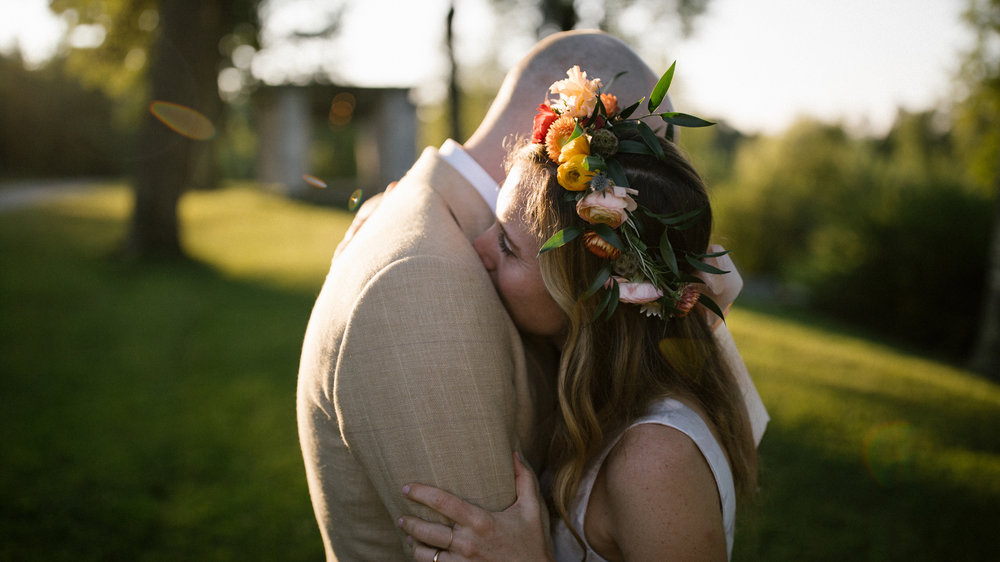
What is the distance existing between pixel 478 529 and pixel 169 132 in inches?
548

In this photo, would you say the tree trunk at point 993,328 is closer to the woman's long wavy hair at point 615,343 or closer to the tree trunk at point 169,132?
the woman's long wavy hair at point 615,343

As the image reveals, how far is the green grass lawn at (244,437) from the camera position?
4.56 m

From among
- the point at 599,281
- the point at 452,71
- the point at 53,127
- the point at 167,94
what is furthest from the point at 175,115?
the point at 53,127

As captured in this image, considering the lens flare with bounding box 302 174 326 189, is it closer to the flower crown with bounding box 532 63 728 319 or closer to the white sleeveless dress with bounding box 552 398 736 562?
the flower crown with bounding box 532 63 728 319

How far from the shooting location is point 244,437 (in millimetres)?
6031

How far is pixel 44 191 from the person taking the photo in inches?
1281

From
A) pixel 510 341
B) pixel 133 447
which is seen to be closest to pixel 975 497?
pixel 510 341

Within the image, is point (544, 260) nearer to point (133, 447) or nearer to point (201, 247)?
point (133, 447)

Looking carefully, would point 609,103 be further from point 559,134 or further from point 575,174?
point 575,174

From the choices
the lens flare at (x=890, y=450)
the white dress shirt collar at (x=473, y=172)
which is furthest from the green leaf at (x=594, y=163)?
the lens flare at (x=890, y=450)

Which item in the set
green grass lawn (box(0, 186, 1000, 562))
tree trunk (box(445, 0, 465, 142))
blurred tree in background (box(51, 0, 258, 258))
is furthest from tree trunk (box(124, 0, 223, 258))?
tree trunk (box(445, 0, 465, 142))

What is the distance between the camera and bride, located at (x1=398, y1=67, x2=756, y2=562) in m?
1.76

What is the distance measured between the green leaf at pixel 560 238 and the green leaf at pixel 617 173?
17 centimetres

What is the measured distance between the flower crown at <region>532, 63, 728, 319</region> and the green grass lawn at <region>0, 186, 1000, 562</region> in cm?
131
